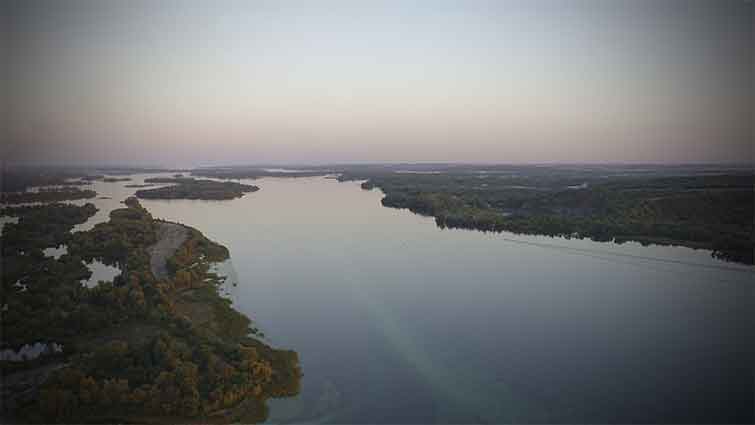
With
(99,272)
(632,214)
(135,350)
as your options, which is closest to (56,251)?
(99,272)

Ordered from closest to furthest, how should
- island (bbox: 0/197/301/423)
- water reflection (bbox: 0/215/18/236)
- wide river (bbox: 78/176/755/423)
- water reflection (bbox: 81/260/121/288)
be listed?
island (bbox: 0/197/301/423) → wide river (bbox: 78/176/755/423) → water reflection (bbox: 81/260/121/288) → water reflection (bbox: 0/215/18/236)

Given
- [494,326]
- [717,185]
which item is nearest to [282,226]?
[494,326]

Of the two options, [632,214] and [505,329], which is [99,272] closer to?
[505,329]

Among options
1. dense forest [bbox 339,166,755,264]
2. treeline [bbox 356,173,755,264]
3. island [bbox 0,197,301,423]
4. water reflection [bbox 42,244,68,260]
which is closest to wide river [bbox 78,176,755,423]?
island [bbox 0,197,301,423]

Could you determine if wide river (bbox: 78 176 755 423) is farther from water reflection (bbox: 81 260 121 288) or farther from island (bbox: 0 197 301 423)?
water reflection (bbox: 81 260 121 288)

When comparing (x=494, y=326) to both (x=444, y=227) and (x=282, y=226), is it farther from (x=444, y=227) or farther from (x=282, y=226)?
(x=282, y=226)

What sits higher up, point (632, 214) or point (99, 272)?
point (632, 214)
